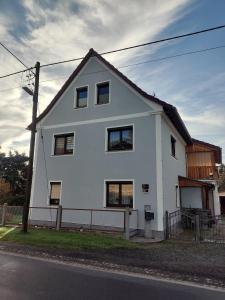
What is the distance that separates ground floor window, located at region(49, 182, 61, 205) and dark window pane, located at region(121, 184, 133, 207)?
13.8 ft

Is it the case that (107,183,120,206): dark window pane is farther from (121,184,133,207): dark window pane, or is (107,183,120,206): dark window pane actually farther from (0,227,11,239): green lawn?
(0,227,11,239): green lawn

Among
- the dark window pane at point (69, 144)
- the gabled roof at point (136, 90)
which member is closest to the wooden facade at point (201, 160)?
the gabled roof at point (136, 90)

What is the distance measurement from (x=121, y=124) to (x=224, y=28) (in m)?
7.17

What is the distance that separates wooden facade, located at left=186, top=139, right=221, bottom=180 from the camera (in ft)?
70.5

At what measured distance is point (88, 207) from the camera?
1456cm

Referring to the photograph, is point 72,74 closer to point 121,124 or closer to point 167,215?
point 121,124

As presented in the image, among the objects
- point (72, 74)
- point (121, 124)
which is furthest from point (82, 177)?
point (72, 74)

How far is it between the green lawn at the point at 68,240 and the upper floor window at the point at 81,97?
7986 millimetres

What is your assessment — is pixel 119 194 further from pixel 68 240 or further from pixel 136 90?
pixel 136 90

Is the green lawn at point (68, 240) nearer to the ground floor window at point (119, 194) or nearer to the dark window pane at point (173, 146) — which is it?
the ground floor window at point (119, 194)

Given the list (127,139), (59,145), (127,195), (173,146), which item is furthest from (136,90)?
(59,145)

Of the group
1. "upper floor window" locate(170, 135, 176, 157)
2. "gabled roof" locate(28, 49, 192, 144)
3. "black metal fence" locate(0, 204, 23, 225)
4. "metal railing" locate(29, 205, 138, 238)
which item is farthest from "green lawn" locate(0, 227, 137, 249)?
"upper floor window" locate(170, 135, 176, 157)

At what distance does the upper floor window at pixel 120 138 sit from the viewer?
14.5 meters

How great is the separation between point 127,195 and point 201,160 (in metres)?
10.5
